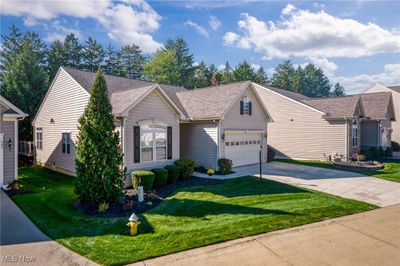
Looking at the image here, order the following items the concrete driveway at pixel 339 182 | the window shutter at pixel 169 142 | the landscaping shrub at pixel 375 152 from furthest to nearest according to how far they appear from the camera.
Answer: the landscaping shrub at pixel 375 152, the window shutter at pixel 169 142, the concrete driveway at pixel 339 182

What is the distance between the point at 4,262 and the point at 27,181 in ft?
34.8

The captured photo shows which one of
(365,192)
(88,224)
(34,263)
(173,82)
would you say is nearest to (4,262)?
(34,263)

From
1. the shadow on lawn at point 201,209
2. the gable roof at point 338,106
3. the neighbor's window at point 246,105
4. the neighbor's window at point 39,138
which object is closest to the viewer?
the shadow on lawn at point 201,209

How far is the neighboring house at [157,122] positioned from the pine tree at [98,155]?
92.9 inches

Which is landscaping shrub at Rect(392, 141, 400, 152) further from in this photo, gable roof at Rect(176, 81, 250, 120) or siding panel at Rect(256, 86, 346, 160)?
gable roof at Rect(176, 81, 250, 120)

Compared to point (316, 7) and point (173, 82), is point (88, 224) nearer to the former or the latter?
point (316, 7)

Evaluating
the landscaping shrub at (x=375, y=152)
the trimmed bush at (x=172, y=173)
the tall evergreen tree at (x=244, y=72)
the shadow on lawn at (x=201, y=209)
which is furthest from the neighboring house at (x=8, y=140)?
the tall evergreen tree at (x=244, y=72)

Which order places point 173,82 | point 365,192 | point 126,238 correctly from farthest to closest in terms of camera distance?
point 173,82, point 365,192, point 126,238

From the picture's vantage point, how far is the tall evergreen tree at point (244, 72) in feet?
173

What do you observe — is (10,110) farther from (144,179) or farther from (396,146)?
(396,146)

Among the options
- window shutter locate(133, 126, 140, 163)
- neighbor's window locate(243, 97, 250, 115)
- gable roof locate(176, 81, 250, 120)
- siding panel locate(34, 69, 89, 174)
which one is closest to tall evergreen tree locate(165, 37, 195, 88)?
gable roof locate(176, 81, 250, 120)

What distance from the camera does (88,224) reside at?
313 inches

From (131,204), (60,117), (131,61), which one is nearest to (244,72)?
(131,61)

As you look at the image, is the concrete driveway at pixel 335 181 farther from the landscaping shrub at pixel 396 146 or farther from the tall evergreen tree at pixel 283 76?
the tall evergreen tree at pixel 283 76
